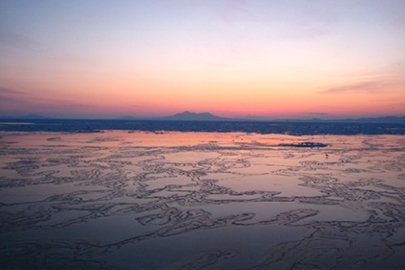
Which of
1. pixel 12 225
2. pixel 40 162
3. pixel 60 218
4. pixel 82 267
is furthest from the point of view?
pixel 40 162

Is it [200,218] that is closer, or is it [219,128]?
[200,218]

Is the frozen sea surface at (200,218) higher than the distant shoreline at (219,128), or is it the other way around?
the distant shoreline at (219,128)

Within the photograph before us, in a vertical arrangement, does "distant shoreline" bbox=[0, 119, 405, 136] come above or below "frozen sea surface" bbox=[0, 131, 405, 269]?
above

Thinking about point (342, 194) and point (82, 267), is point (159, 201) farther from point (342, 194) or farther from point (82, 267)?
point (342, 194)

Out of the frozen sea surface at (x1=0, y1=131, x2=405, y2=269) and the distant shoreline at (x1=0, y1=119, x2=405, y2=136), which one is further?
the distant shoreline at (x1=0, y1=119, x2=405, y2=136)

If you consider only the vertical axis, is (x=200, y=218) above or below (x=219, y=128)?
below

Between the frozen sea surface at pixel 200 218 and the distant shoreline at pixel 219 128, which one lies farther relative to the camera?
the distant shoreline at pixel 219 128

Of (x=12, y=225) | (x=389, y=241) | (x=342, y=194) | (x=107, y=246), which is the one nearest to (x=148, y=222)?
(x=107, y=246)

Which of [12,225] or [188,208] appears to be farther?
[188,208]
